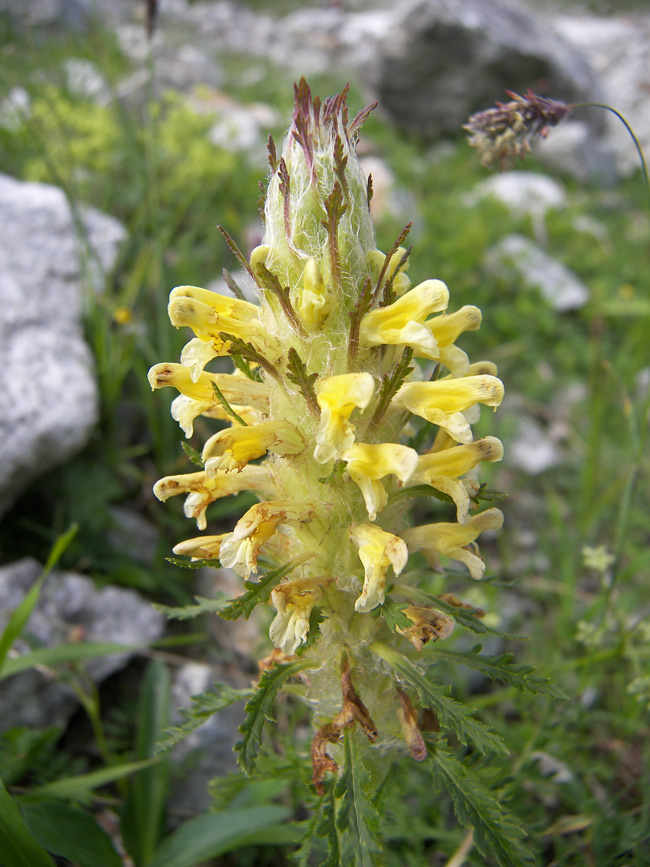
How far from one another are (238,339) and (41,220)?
291 cm

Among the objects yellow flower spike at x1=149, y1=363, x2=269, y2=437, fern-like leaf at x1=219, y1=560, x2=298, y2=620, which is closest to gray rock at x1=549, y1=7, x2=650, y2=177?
yellow flower spike at x1=149, y1=363, x2=269, y2=437

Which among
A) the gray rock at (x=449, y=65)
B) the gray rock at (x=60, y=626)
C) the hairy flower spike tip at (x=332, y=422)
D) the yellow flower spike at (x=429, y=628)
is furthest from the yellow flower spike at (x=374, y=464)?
the gray rock at (x=449, y=65)

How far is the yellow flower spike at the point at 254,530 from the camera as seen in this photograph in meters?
1.37

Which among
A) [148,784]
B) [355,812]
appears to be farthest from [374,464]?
[148,784]

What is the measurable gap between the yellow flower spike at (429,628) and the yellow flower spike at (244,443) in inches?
19.7

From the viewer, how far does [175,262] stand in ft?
13.0

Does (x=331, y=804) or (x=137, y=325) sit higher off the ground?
(x=137, y=325)

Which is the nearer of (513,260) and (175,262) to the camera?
(175,262)

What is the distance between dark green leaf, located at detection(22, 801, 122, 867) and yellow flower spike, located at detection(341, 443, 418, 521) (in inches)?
53.6

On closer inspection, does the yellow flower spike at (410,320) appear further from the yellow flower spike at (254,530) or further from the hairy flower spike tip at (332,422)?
the yellow flower spike at (254,530)

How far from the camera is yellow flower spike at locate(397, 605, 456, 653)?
1.42 metres

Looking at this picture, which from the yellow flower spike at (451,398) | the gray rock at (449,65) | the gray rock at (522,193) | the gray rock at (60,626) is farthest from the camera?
the gray rock at (449,65)

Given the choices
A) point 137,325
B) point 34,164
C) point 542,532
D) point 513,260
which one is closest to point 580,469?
point 542,532

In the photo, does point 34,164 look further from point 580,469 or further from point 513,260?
point 580,469
